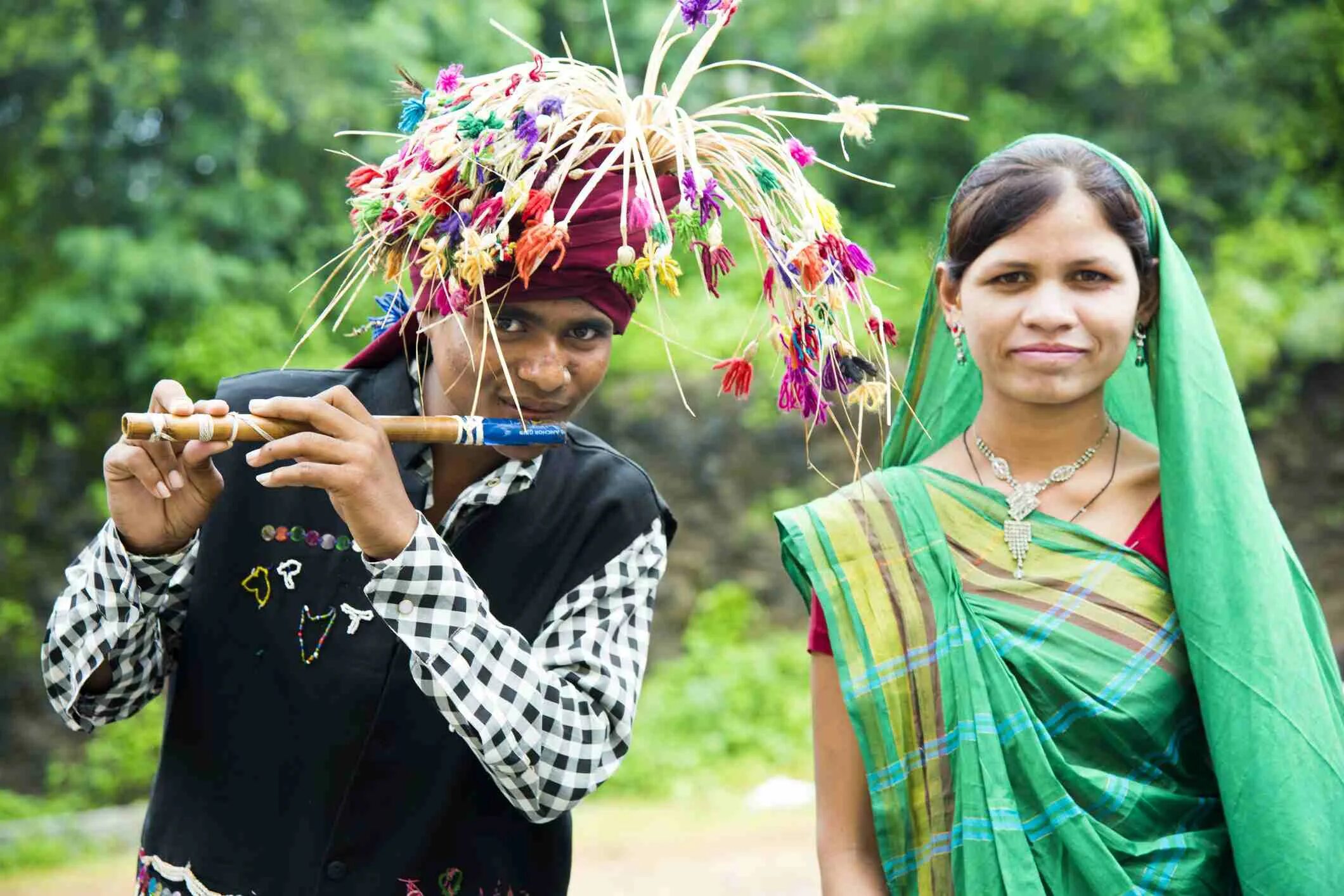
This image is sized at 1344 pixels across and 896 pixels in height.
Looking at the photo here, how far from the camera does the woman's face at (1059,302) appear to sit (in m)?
2.11

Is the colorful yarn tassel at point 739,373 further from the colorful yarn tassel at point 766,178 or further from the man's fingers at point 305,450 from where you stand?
the man's fingers at point 305,450

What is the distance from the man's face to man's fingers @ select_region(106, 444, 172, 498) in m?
0.46

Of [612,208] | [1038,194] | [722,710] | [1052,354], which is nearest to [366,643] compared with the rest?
[612,208]

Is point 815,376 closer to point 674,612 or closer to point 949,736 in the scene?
point 949,736

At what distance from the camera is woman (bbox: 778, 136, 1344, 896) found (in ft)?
6.64

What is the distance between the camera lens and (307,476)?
6.26 ft

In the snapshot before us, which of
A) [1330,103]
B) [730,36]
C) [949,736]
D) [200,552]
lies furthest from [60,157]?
[1330,103]

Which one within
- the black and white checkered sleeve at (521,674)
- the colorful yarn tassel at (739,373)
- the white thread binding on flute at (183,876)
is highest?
the colorful yarn tassel at (739,373)

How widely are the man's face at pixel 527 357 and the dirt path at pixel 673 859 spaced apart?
16.0ft

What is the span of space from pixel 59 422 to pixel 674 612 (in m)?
4.35

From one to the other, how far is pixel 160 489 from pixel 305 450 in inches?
13.7

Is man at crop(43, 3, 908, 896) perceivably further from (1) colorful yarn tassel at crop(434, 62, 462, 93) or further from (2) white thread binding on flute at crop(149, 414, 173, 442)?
(2) white thread binding on flute at crop(149, 414, 173, 442)

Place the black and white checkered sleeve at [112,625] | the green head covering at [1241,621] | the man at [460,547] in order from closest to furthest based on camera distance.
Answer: the green head covering at [1241,621] < the man at [460,547] < the black and white checkered sleeve at [112,625]

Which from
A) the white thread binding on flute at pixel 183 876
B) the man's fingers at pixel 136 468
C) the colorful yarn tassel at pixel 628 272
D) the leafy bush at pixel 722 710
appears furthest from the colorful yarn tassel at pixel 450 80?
the leafy bush at pixel 722 710
